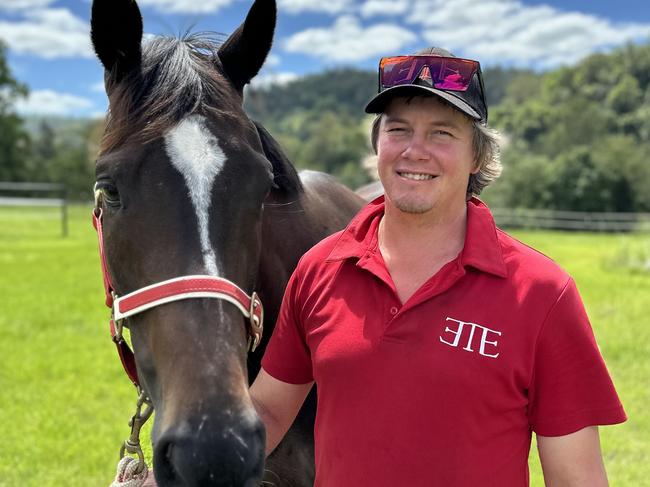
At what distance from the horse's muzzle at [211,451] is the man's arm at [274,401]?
1.98ft

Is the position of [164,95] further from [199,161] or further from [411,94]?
[411,94]

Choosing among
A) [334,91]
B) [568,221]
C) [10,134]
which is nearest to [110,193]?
[568,221]

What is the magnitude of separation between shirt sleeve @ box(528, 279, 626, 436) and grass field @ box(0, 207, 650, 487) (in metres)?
3.45

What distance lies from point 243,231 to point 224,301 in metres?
0.24

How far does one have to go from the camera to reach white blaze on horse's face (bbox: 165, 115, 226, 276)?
1.71 metres

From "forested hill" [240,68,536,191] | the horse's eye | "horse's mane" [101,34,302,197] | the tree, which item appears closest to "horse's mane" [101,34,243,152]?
"horse's mane" [101,34,302,197]

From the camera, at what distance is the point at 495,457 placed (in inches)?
66.2

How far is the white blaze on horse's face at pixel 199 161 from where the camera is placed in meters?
1.71

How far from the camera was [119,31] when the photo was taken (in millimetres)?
2031

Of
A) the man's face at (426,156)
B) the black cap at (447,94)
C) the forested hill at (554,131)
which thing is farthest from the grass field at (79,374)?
the black cap at (447,94)

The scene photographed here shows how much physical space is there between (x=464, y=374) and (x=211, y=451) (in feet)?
2.23

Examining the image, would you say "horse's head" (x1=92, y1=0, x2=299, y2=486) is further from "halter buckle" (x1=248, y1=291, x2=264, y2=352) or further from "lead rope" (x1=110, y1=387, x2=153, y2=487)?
"lead rope" (x1=110, y1=387, x2=153, y2=487)

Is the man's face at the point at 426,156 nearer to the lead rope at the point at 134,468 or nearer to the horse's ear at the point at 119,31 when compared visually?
the horse's ear at the point at 119,31

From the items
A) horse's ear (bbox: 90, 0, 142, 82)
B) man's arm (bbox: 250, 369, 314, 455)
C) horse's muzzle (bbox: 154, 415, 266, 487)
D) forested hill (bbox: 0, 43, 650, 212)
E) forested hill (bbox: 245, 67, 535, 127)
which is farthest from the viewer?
forested hill (bbox: 245, 67, 535, 127)
